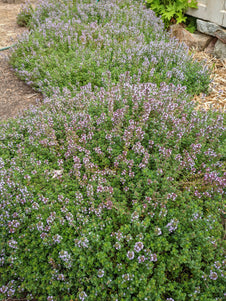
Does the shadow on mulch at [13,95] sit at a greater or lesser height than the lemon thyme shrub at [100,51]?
lesser

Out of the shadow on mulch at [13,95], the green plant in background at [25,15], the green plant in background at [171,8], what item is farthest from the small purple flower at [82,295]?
the green plant in background at [25,15]

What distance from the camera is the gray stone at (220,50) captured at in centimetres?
623

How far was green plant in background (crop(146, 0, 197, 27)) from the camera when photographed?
6.52 m

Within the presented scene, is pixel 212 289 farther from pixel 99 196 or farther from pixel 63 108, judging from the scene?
pixel 63 108

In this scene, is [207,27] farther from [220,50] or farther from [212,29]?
[220,50]

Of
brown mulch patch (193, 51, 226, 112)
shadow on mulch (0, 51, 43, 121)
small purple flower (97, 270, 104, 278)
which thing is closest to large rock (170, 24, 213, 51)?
brown mulch patch (193, 51, 226, 112)

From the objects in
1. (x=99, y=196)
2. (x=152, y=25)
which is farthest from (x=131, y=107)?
(x=152, y=25)

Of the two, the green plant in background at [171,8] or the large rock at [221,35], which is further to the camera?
the green plant in background at [171,8]

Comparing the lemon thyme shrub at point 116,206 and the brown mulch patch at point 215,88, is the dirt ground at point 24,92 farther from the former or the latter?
the lemon thyme shrub at point 116,206

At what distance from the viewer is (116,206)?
8.87 feet

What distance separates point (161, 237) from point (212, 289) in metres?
0.63

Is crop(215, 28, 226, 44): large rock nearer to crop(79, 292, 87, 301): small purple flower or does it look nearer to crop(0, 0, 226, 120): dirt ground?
crop(0, 0, 226, 120): dirt ground

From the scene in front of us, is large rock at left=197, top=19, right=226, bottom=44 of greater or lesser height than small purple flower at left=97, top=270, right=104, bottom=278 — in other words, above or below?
above

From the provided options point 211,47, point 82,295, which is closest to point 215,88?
point 211,47
